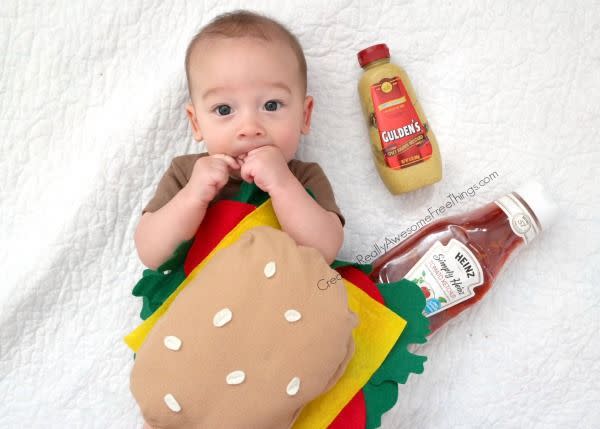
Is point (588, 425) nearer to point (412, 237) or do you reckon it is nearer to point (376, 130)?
point (412, 237)

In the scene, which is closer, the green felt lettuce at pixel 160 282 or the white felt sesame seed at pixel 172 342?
the white felt sesame seed at pixel 172 342

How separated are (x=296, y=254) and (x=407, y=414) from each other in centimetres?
45

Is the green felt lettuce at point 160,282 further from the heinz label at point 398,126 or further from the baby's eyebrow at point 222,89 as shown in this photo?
the heinz label at point 398,126

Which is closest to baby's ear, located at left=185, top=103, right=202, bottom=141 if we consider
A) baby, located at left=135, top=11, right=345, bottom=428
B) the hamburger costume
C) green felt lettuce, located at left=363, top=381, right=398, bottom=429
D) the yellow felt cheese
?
baby, located at left=135, top=11, right=345, bottom=428

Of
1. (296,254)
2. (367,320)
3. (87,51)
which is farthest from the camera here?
(87,51)

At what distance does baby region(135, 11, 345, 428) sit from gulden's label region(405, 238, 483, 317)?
17 centimetres

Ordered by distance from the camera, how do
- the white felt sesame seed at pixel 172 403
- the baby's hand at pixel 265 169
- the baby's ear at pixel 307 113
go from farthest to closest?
the baby's ear at pixel 307 113, the baby's hand at pixel 265 169, the white felt sesame seed at pixel 172 403

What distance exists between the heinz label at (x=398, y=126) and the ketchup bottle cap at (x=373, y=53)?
1.7 inches

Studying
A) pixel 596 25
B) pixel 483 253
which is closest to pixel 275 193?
pixel 483 253

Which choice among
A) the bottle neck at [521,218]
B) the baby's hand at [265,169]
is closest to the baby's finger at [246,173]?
the baby's hand at [265,169]

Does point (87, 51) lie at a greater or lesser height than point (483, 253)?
greater

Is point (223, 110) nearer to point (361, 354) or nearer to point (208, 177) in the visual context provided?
point (208, 177)

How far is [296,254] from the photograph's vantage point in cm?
67

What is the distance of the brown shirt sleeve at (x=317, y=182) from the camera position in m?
0.82
